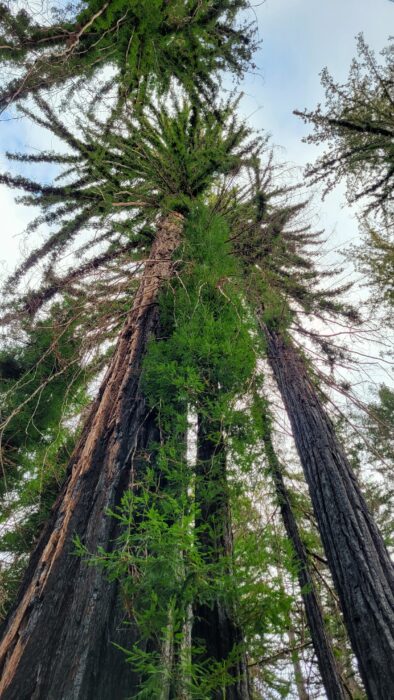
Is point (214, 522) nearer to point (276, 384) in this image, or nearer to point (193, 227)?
point (193, 227)

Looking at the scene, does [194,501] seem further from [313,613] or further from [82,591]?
[313,613]

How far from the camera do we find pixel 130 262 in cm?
361

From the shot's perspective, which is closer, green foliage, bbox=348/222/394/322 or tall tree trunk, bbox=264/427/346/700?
tall tree trunk, bbox=264/427/346/700

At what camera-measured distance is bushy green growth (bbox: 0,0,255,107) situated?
139 inches

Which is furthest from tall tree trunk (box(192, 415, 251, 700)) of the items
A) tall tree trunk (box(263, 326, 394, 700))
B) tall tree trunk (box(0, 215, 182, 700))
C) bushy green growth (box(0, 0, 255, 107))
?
bushy green growth (box(0, 0, 255, 107))

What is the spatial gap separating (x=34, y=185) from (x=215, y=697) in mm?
6223

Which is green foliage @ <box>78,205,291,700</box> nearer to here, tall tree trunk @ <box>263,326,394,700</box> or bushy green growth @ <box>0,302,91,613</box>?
tall tree trunk @ <box>263,326,394,700</box>

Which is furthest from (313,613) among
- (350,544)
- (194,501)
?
(194,501)

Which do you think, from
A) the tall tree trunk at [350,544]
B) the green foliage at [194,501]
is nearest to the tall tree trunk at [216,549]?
the green foliage at [194,501]

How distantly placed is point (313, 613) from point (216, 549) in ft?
5.01

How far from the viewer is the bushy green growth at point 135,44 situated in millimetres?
3523

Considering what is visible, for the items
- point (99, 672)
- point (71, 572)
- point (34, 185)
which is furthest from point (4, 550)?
point (34, 185)

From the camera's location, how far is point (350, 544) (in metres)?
3.25

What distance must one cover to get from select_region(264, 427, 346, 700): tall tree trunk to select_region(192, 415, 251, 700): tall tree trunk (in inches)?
18.8
